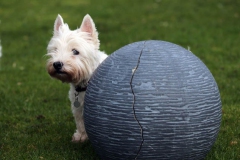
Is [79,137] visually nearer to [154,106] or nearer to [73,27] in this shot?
[154,106]

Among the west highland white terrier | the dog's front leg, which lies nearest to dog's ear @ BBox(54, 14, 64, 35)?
the west highland white terrier

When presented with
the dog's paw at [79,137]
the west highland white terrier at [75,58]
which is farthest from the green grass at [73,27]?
the west highland white terrier at [75,58]

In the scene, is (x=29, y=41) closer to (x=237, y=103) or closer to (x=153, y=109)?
(x=237, y=103)

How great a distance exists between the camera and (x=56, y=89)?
9930 millimetres

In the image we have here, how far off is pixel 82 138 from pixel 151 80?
2189 mm

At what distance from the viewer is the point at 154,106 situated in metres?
4.98

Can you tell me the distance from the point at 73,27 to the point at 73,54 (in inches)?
353

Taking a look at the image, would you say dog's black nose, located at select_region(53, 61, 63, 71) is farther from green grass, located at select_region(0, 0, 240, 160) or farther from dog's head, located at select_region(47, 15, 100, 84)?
green grass, located at select_region(0, 0, 240, 160)

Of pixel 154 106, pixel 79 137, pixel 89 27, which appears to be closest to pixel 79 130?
pixel 79 137

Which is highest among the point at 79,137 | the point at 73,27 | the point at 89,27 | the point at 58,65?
the point at 89,27

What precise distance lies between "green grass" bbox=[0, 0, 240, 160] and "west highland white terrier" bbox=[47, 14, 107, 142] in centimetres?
68

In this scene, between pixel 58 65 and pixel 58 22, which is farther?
pixel 58 22

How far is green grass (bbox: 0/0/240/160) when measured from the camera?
22.6ft

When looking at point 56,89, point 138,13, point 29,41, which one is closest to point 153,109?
point 56,89
